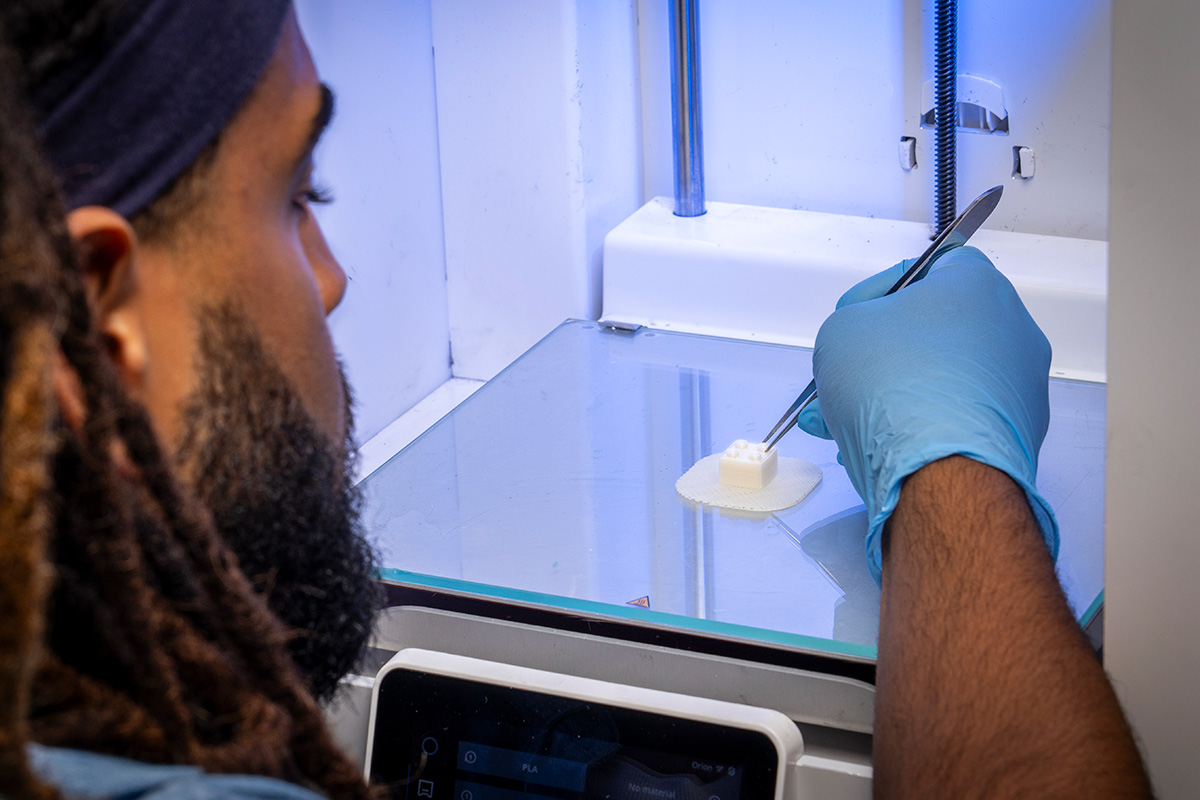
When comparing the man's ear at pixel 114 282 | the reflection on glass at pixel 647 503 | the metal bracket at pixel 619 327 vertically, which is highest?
the man's ear at pixel 114 282

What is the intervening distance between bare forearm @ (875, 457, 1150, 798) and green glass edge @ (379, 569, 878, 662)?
5 centimetres

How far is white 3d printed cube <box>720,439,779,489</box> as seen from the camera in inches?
41.8

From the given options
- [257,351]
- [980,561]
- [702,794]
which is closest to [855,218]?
[980,561]

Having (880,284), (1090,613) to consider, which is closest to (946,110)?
(880,284)

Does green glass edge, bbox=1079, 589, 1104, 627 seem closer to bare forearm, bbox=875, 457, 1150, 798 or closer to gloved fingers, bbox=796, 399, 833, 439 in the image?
bare forearm, bbox=875, 457, 1150, 798

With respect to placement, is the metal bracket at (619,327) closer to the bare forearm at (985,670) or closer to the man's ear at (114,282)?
the bare forearm at (985,670)

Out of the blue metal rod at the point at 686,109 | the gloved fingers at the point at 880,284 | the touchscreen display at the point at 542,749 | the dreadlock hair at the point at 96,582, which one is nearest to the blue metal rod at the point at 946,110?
the gloved fingers at the point at 880,284

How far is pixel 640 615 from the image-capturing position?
2.86ft

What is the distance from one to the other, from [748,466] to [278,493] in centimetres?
54

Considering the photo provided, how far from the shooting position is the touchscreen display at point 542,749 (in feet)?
2.52

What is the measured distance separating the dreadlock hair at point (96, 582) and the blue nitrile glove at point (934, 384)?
53cm

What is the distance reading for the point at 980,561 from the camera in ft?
2.50

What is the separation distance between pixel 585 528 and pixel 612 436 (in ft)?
0.60

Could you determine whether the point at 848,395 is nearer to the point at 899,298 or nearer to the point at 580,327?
the point at 899,298
